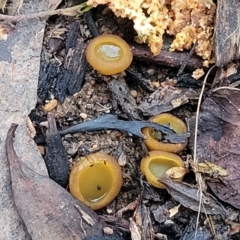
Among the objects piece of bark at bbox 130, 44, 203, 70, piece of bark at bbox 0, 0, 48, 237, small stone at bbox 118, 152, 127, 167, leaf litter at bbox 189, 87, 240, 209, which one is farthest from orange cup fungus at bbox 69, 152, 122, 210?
piece of bark at bbox 130, 44, 203, 70

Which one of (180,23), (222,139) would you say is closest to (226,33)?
(180,23)

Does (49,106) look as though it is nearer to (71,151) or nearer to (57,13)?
(71,151)

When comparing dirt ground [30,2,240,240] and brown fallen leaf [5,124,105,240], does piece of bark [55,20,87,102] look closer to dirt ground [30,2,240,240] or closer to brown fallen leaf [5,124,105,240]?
dirt ground [30,2,240,240]

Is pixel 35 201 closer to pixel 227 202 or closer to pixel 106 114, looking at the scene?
pixel 106 114

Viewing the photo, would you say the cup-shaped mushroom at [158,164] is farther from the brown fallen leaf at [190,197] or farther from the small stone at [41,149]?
the small stone at [41,149]

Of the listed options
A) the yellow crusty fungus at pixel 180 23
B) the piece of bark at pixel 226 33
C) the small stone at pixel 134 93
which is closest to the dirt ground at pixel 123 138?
the small stone at pixel 134 93

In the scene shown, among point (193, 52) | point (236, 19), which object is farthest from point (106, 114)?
point (236, 19)
